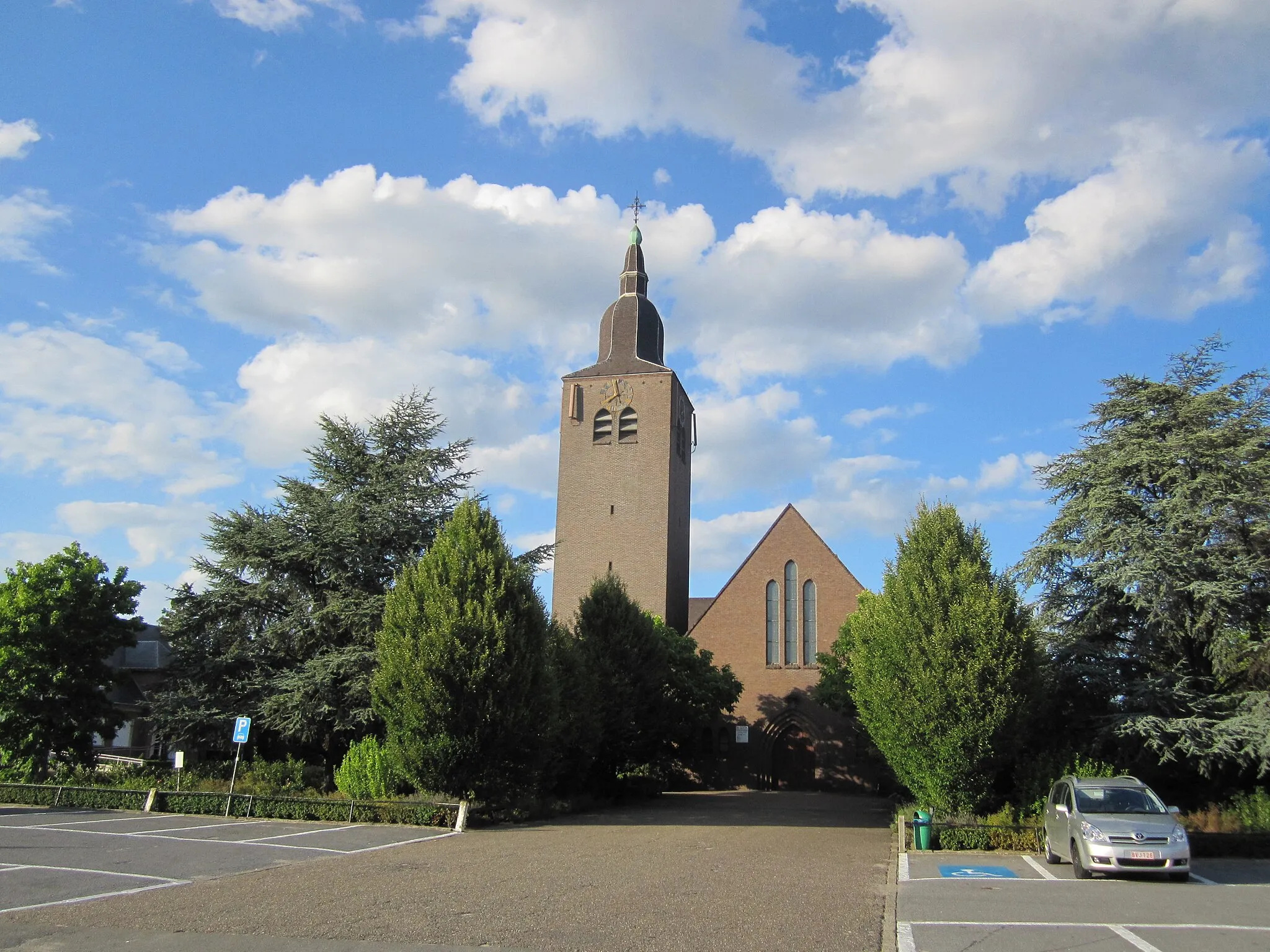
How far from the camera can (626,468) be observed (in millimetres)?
43344

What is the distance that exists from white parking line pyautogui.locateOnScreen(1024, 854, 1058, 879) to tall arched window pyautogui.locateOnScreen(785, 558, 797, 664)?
24.9m

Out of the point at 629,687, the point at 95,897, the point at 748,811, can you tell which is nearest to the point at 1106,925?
the point at 95,897

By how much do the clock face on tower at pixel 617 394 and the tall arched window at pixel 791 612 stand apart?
10360mm

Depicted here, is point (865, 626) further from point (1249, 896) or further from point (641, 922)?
point (641, 922)

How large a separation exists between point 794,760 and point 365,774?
23.3 m

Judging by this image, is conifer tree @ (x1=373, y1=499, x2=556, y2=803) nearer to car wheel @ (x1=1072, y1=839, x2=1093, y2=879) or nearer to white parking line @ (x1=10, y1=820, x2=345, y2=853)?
white parking line @ (x1=10, y1=820, x2=345, y2=853)

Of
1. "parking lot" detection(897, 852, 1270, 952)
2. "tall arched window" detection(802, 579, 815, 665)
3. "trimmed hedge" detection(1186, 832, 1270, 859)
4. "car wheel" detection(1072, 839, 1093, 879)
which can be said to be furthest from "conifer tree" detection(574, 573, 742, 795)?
"car wheel" detection(1072, 839, 1093, 879)

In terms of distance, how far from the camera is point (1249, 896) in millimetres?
12430

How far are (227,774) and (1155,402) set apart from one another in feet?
82.8

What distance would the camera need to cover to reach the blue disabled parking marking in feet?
46.4

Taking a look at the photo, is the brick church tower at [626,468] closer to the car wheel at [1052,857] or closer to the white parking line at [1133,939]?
the car wheel at [1052,857]

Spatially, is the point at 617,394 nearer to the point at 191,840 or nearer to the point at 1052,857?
the point at 191,840

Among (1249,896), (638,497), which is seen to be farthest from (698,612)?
(1249,896)

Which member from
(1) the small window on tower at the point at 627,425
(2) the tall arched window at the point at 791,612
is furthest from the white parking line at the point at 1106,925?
(1) the small window on tower at the point at 627,425
